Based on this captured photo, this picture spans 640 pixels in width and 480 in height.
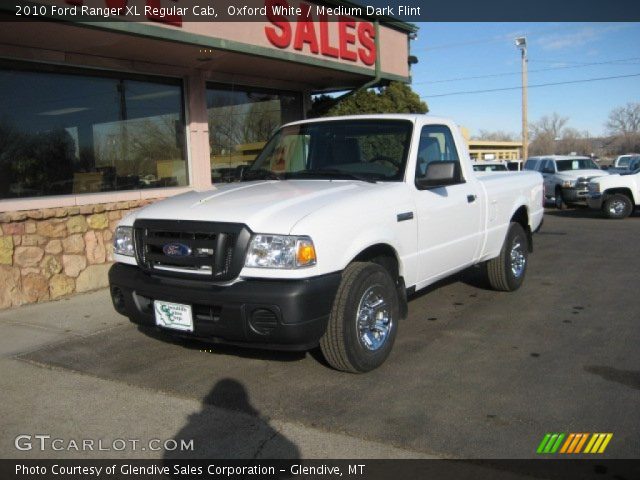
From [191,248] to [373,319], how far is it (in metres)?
1.39

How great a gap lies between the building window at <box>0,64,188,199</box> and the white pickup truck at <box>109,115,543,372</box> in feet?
10.9

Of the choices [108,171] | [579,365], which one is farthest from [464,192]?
[108,171]

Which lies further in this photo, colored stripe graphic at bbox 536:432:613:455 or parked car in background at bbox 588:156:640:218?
parked car in background at bbox 588:156:640:218

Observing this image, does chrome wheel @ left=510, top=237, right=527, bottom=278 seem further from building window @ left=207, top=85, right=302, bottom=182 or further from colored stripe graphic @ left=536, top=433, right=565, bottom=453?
building window @ left=207, top=85, right=302, bottom=182

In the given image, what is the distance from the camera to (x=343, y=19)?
9.98m

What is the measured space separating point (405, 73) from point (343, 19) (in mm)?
2042

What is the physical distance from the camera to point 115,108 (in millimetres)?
8398

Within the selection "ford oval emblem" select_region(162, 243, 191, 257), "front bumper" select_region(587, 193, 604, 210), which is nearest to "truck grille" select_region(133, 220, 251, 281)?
"ford oval emblem" select_region(162, 243, 191, 257)

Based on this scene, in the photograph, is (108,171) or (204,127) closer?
(108,171)

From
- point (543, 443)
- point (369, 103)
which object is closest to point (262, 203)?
point (543, 443)

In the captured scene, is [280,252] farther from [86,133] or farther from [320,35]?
[320,35]

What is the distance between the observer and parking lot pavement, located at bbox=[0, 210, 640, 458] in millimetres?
3457

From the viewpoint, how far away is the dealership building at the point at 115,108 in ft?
22.4

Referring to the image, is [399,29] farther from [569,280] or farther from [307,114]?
[569,280]
